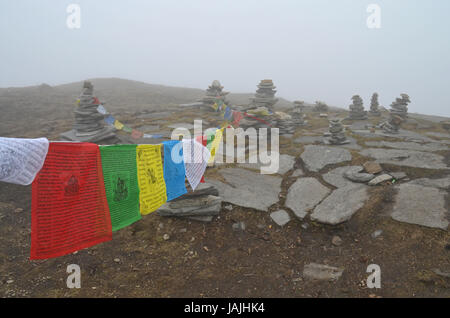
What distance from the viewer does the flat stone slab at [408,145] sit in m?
9.34

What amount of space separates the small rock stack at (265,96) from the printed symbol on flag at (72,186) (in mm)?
12058

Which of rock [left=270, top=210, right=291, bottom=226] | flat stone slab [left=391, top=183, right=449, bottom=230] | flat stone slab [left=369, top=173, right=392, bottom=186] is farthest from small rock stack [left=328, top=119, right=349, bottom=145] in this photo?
rock [left=270, top=210, right=291, bottom=226]

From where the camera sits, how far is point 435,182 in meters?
6.70

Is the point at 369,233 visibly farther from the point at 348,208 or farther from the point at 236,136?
the point at 236,136

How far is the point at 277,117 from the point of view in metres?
13.0

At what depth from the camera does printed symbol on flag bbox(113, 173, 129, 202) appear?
464 cm

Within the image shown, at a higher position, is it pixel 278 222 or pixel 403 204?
pixel 403 204

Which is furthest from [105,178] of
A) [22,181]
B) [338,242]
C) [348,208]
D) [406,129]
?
[406,129]

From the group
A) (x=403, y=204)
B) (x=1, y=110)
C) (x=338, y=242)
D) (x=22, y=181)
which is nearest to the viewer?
(x=22, y=181)

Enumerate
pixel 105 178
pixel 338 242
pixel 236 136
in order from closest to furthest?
pixel 105 178
pixel 338 242
pixel 236 136

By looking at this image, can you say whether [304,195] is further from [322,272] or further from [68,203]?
[68,203]

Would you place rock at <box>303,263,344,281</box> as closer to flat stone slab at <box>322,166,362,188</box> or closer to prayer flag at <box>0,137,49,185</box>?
flat stone slab at <box>322,166,362,188</box>
